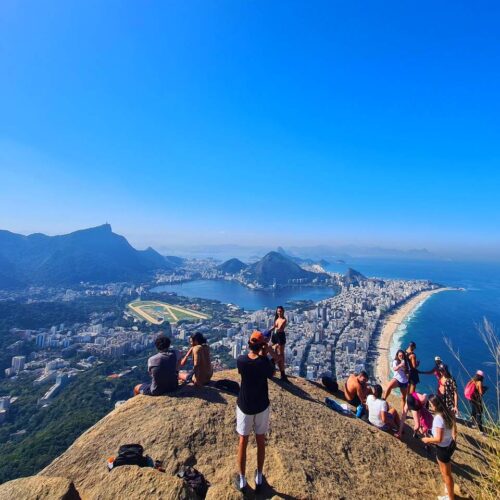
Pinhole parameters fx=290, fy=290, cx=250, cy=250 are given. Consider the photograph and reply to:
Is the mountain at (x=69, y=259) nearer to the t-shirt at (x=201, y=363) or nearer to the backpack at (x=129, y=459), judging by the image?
the t-shirt at (x=201, y=363)

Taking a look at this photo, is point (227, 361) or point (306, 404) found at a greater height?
point (306, 404)

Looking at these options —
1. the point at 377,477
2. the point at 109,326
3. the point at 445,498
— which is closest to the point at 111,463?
the point at 377,477

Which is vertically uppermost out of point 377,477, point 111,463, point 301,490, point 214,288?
point 111,463

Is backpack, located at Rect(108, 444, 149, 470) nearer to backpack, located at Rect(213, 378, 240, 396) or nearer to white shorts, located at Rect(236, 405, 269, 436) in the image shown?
white shorts, located at Rect(236, 405, 269, 436)

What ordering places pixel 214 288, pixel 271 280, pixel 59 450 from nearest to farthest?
pixel 59 450 < pixel 214 288 < pixel 271 280

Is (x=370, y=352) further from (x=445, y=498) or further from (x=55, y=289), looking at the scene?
(x=55, y=289)

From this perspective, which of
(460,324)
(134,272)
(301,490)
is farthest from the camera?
(134,272)
